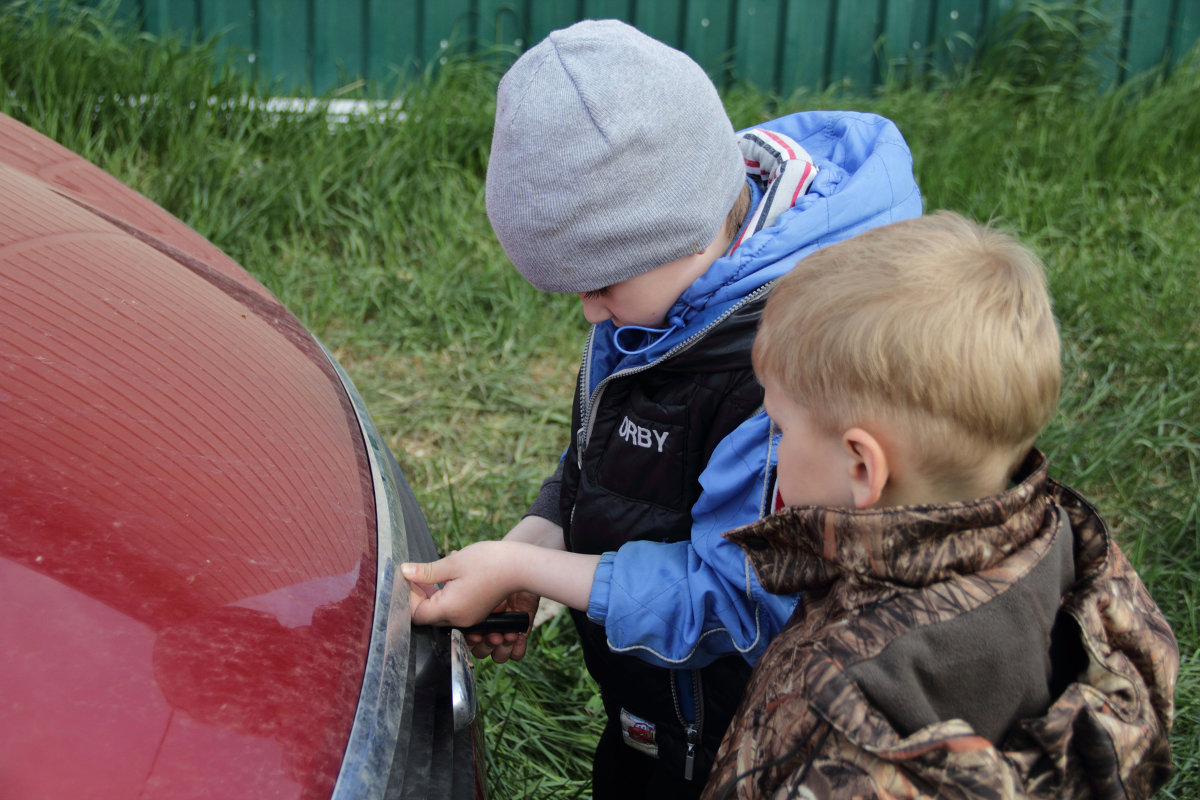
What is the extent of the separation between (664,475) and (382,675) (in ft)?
1.61

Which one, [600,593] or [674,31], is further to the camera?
[674,31]

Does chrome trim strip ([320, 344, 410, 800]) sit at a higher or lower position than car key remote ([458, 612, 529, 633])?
higher

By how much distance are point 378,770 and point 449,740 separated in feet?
0.59

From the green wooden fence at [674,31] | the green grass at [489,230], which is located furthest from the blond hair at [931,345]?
the green wooden fence at [674,31]

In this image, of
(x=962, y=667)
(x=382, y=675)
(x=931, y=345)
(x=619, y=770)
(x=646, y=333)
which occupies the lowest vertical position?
(x=619, y=770)

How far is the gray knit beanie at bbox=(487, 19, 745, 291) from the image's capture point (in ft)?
4.33

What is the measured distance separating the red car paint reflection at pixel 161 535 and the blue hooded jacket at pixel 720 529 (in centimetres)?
34

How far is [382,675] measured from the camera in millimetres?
1118

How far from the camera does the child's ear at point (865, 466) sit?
104cm

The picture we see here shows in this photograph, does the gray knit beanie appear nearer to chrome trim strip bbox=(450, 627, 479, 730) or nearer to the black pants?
chrome trim strip bbox=(450, 627, 479, 730)

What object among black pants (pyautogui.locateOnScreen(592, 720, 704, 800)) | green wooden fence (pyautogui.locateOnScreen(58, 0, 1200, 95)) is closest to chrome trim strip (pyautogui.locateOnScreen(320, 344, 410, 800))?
black pants (pyautogui.locateOnScreen(592, 720, 704, 800))

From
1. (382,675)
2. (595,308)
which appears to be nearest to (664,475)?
(595,308)

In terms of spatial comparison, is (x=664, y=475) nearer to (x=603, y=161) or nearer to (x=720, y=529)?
(x=720, y=529)

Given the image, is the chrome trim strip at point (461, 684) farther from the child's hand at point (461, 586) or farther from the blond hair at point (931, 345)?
the blond hair at point (931, 345)
